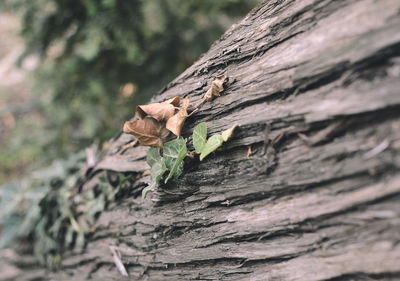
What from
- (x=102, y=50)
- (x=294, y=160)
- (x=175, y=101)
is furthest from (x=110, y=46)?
(x=294, y=160)

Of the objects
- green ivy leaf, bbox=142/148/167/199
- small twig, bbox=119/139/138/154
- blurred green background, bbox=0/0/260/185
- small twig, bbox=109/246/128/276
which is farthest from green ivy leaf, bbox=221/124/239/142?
blurred green background, bbox=0/0/260/185

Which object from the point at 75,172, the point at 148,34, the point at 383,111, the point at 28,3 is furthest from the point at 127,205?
the point at 28,3

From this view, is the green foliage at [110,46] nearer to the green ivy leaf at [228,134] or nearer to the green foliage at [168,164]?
the green foliage at [168,164]

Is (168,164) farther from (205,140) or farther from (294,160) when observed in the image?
(294,160)

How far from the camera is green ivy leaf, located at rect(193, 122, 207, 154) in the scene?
1.07 meters

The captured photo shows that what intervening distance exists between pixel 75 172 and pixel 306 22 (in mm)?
1875

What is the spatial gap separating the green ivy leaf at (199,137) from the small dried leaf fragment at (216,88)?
12 cm

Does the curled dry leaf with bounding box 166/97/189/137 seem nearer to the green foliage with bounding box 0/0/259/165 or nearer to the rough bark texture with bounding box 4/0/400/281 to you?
the rough bark texture with bounding box 4/0/400/281

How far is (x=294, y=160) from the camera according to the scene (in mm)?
Answer: 882

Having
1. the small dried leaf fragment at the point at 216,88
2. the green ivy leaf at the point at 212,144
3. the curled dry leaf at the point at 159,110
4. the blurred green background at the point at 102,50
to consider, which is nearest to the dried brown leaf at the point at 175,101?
the curled dry leaf at the point at 159,110

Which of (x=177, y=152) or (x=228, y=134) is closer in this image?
(x=228, y=134)

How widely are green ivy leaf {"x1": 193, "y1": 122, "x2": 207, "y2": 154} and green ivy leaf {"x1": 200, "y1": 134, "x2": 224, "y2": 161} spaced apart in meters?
0.03

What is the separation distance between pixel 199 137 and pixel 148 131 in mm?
250

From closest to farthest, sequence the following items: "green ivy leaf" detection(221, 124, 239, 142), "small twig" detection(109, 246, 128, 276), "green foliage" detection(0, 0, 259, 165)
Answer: "green ivy leaf" detection(221, 124, 239, 142) → "small twig" detection(109, 246, 128, 276) → "green foliage" detection(0, 0, 259, 165)
